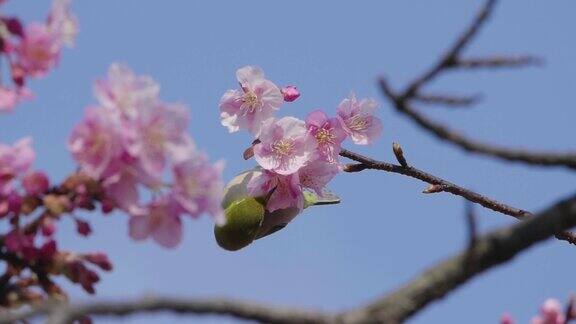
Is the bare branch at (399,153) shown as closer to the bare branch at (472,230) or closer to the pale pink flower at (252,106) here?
the pale pink flower at (252,106)

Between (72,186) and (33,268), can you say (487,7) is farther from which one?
(33,268)

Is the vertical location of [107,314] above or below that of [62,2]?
below

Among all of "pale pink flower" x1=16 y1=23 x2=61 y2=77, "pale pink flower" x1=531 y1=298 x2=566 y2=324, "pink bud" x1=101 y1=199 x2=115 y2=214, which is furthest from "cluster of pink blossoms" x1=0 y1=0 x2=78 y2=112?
"pale pink flower" x1=531 y1=298 x2=566 y2=324

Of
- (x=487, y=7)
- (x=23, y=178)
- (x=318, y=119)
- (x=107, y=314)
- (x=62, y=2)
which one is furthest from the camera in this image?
(x=318, y=119)

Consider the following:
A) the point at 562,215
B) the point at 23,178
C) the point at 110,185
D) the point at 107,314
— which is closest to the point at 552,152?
the point at 562,215

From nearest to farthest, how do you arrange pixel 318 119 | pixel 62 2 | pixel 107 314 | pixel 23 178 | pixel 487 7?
pixel 107 314 → pixel 487 7 → pixel 23 178 → pixel 62 2 → pixel 318 119

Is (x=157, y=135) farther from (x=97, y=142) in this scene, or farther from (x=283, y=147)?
(x=283, y=147)

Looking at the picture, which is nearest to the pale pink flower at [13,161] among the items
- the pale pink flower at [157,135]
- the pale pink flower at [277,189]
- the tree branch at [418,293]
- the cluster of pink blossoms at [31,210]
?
the cluster of pink blossoms at [31,210]
